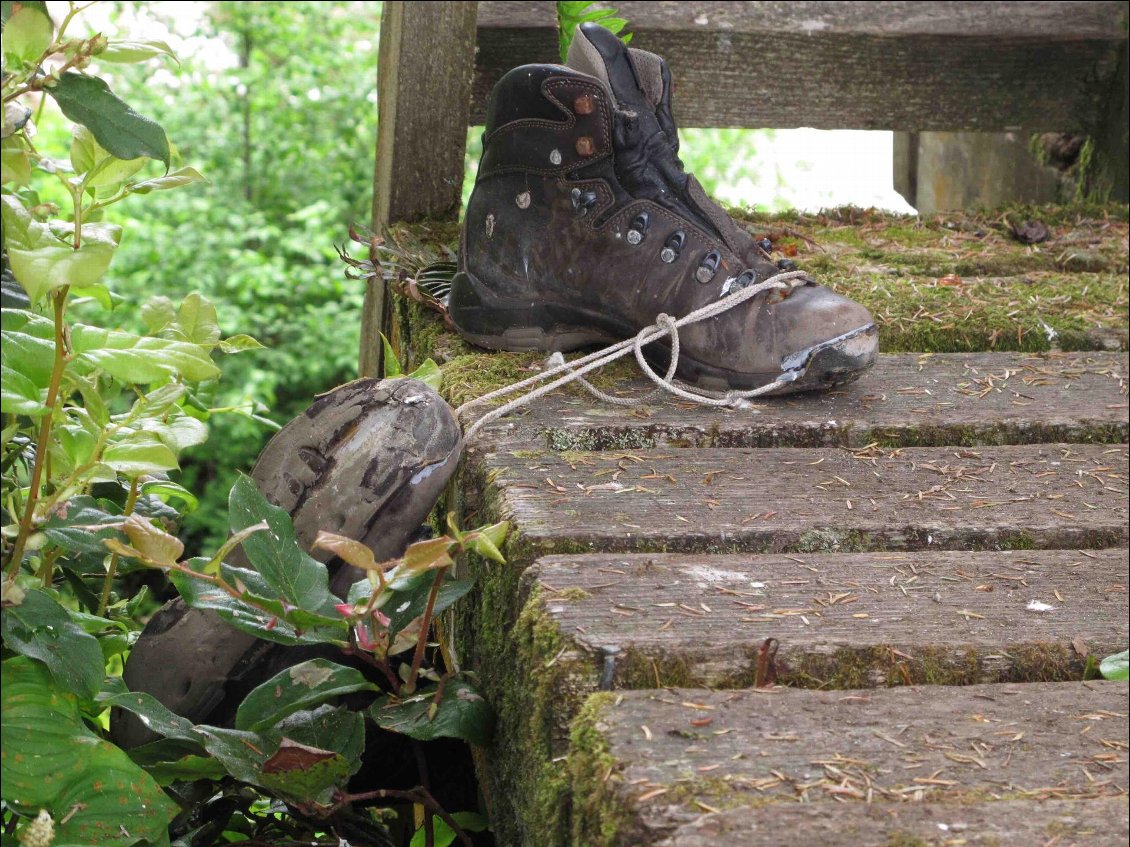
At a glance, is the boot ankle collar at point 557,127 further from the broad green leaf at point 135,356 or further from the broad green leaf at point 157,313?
the broad green leaf at point 135,356

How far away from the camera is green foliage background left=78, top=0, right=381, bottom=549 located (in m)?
6.50

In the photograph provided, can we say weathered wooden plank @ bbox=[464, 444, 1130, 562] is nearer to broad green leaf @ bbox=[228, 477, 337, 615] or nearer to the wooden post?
broad green leaf @ bbox=[228, 477, 337, 615]

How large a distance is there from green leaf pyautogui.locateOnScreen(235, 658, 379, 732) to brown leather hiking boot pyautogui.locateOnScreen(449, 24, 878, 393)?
883 millimetres

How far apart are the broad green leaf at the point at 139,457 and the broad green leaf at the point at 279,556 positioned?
0.34ft

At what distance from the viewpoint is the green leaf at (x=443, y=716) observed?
133 centimetres

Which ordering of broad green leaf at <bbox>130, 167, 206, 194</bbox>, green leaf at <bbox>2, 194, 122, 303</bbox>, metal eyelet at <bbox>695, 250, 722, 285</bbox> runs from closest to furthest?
green leaf at <bbox>2, 194, 122, 303</bbox>, broad green leaf at <bbox>130, 167, 206, 194</bbox>, metal eyelet at <bbox>695, 250, 722, 285</bbox>

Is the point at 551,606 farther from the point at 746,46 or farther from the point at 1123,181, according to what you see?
the point at 1123,181

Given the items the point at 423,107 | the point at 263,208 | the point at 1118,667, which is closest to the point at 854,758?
the point at 1118,667

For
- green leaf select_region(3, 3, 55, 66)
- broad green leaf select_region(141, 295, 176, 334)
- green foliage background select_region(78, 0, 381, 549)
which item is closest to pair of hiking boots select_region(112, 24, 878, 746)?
broad green leaf select_region(141, 295, 176, 334)

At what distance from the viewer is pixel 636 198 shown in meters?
2.06

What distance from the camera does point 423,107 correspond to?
9.59 ft

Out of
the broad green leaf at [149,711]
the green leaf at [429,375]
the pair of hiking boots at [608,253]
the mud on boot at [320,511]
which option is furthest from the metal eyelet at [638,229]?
the broad green leaf at [149,711]

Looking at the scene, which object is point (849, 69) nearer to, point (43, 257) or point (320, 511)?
point (320, 511)

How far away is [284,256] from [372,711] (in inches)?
238
